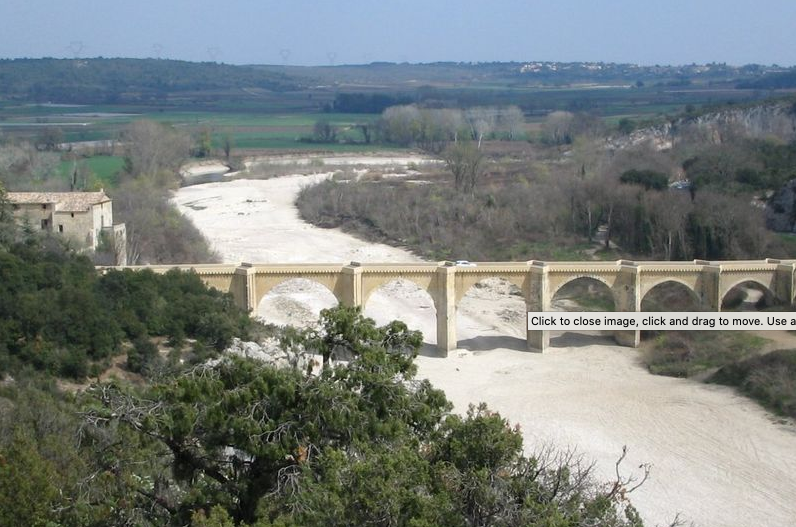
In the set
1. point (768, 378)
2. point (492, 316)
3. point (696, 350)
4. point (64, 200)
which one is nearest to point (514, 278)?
point (492, 316)

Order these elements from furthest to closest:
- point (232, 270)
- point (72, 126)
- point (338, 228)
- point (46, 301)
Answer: point (72, 126), point (338, 228), point (232, 270), point (46, 301)

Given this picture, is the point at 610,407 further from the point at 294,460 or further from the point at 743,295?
the point at 294,460

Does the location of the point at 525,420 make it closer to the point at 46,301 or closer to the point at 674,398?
the point at 674,398

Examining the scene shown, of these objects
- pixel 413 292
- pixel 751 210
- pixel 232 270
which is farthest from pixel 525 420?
pixel 751 210

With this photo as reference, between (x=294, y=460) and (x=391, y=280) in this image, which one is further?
(x=391, y=280)

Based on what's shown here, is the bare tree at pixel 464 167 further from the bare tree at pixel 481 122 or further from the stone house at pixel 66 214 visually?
the bare tree at pixel 481 122

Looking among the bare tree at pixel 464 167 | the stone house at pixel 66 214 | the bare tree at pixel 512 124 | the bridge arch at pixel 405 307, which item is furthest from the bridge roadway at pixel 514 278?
the bare tree at pixel 512 124
